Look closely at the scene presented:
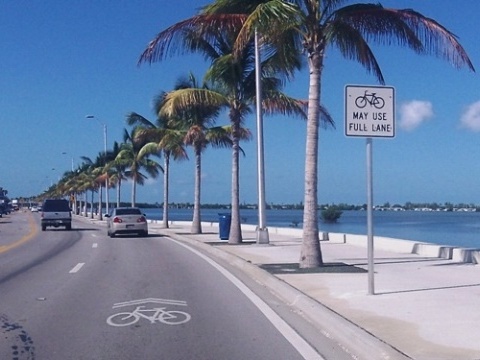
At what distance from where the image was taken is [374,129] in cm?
1374

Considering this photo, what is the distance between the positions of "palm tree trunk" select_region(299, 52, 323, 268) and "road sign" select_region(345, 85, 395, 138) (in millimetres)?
4621

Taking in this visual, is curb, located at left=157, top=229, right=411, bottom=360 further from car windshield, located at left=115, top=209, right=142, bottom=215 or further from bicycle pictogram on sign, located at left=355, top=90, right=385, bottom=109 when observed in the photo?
car windshield, located at left=115, top=209, right=142, bottom=215

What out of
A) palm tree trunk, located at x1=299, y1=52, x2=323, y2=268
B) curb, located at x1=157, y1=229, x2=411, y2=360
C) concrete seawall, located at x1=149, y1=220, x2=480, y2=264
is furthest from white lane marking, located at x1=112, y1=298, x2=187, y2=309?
concrete seawall, located at x1=149, y1=220, x2=480, y2=264

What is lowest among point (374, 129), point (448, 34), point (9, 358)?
point (9, 358)

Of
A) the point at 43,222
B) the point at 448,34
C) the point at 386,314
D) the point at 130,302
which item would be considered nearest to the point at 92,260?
the point at 130,302

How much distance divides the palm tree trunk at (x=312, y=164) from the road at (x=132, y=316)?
2391 mm

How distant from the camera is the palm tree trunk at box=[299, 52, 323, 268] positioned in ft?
60.5

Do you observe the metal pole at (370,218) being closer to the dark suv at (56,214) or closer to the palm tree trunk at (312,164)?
the palm tree trunk at (312,164)

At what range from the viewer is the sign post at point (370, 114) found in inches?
538

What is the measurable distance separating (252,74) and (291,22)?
1137 centimetres

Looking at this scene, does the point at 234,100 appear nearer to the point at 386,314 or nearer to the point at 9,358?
the point at 386,314

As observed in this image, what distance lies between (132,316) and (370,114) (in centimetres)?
546

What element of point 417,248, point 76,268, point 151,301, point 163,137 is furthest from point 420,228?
point 151,301

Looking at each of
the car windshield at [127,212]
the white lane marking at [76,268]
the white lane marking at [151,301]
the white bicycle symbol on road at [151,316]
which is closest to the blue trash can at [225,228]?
the car windshield at [127,212]
